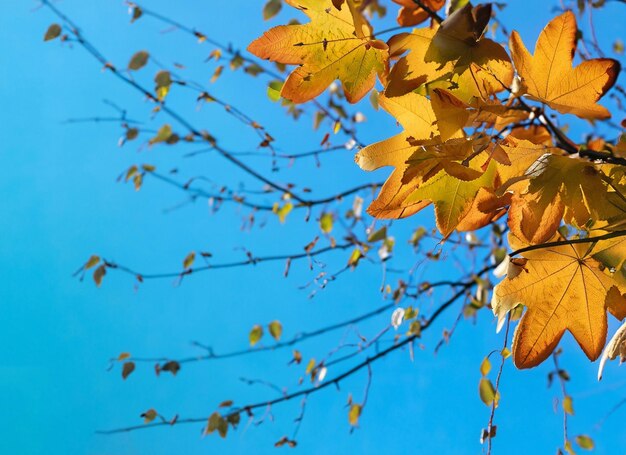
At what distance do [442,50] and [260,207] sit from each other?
159 centimetres

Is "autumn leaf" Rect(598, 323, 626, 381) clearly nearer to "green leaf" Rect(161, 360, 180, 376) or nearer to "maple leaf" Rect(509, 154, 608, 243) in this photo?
"maple leaf" Rect(509, 154, 608, 243)

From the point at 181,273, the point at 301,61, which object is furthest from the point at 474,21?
the point at 181,273

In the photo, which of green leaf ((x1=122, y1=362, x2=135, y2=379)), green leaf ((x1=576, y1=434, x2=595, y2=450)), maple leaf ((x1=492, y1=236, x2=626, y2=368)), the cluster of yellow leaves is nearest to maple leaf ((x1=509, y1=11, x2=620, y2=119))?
the cluster of yellow leaves

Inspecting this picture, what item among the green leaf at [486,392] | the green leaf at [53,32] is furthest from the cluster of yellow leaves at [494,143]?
the green leaf at [53,32]

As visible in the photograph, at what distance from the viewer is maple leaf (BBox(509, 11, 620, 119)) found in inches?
14.0

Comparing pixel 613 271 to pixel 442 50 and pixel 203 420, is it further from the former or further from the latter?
pixel 203 420

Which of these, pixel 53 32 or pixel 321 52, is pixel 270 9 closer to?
pixel 53 32

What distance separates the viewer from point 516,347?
40cm

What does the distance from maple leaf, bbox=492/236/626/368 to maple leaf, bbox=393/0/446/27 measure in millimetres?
177

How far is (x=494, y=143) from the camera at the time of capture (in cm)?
35

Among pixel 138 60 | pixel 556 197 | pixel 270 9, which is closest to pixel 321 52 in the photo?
pixel 556 197

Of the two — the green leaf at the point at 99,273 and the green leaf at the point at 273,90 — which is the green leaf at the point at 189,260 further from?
the green leaf at the point at 273,90

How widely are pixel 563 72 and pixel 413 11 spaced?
104 mm

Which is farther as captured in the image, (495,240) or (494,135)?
(495,240)
